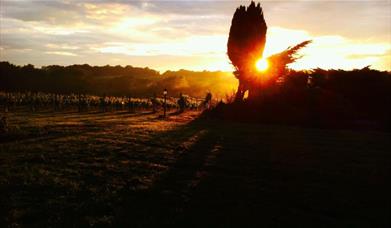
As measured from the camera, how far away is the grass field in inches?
397

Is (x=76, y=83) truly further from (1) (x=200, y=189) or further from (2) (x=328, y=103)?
(1) (x=200, y=189)

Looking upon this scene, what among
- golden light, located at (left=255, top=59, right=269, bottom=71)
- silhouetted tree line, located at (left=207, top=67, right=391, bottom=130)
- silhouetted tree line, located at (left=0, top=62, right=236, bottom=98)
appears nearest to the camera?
silhouetted tree line, located at (left=207, top=67, right=391, bottom=130)

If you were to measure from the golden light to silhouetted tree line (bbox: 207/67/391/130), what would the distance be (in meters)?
3.30

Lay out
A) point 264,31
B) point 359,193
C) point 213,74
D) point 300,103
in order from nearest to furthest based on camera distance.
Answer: point 359,193 < point 300,103 < point 264,31 < point 213,74

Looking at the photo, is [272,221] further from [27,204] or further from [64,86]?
[64,86]

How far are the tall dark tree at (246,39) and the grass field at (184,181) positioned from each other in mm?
18491

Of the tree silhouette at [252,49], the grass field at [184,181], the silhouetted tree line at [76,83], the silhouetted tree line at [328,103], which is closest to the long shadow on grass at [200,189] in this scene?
the grass field at [184,181]

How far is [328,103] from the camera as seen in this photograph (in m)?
30.4

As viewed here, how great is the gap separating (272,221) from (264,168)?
15.3 feet

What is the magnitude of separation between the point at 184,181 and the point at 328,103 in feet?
67.7

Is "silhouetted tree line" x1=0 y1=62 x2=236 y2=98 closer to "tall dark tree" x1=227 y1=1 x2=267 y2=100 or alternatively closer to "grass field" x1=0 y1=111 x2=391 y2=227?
"tall dark tree" x1=227 y1=1 x2=267 y2=100

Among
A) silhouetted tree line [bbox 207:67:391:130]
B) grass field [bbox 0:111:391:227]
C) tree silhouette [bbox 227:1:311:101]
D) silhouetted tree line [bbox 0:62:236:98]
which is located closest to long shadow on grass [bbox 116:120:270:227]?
grass field [bbox 0:111:391:227]

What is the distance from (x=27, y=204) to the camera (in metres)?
10.2

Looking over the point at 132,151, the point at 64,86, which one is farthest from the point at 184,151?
the point at 64,86
